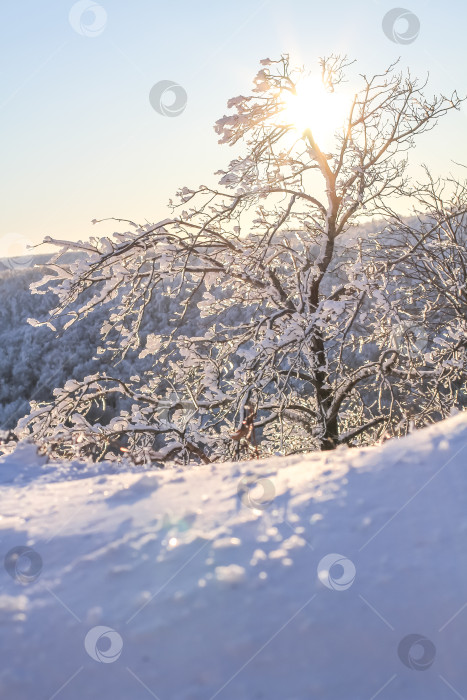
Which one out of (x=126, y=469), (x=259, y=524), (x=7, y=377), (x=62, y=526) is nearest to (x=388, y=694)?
(x=259, y=524)

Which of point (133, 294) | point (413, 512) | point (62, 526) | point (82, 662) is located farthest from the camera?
point (133, 294)

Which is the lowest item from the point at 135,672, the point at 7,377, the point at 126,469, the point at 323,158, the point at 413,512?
the point at 7,377

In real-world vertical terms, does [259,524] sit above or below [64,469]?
above

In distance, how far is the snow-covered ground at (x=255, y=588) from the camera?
1.48 meters

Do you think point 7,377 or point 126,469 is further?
point 7,377

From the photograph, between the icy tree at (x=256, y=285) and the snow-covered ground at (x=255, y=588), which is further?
the icy tree at (x=256, y=285)

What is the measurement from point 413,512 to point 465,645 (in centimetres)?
52

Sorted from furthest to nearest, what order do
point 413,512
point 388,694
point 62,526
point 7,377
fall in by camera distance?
point 7,377 → point 62,526 → point 413,512 → point 388,694

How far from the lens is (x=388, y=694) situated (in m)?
1.42

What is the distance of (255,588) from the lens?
172cm

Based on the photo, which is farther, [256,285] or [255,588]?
[256,285]

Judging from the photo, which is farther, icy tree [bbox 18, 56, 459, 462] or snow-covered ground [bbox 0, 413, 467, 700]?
icy tree [bbox 18, 56, 459, 462]

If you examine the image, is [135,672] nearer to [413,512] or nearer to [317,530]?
[317,530]

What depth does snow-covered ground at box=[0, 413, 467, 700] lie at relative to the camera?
148 centimetres
